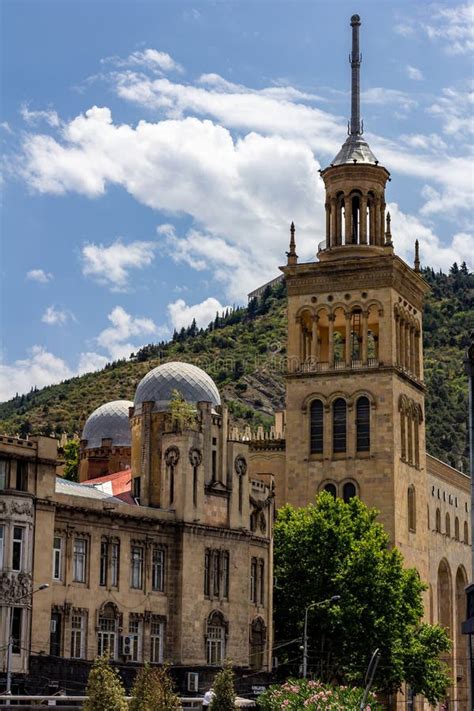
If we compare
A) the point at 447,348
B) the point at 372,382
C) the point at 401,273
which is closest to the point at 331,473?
the point at 372,382

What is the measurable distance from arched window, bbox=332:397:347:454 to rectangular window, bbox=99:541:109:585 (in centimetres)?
2695

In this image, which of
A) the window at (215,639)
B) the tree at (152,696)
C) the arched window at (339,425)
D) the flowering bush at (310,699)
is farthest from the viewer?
the arched window at (339,425)

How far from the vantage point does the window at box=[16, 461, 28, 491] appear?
223ft

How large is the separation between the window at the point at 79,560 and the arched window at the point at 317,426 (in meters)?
28.4

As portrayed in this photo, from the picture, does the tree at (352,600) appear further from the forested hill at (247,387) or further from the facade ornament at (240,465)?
the forested hill at (247,387)

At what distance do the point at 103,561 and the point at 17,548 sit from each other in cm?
649

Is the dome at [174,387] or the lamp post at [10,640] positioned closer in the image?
the lamp post at [10,640]

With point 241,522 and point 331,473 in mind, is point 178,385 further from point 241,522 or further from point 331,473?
point 331,473

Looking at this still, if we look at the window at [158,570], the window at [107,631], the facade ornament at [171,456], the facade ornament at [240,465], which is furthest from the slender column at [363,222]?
the window at [107,631]

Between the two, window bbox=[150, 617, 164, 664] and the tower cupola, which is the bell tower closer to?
the tower cupola

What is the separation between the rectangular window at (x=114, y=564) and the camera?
238 ft

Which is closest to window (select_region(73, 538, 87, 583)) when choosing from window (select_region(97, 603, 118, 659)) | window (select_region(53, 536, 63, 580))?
window (select_region(53, 536, 63, 580))

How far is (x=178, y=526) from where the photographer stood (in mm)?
76062

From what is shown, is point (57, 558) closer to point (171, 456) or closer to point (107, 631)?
point (107, 631)
